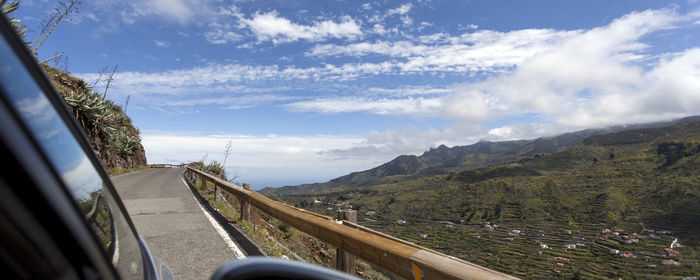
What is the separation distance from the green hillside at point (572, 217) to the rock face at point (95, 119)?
33418 mm

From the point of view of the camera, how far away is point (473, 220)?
324ft

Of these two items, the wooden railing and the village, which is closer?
the wooden railing

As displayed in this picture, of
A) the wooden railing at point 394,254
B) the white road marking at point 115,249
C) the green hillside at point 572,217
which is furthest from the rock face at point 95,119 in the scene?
the green hillside at point 572,217

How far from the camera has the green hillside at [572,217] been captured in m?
53.9

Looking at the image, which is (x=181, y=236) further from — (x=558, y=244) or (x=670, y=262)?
(x=558, y=244)

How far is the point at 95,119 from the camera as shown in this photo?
20.6 m

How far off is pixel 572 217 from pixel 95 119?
12517 centimetres

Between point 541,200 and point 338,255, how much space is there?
140521 millimetres

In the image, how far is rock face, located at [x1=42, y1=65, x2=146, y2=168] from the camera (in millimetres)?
19078

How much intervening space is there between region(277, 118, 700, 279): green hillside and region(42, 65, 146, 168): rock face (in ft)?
110

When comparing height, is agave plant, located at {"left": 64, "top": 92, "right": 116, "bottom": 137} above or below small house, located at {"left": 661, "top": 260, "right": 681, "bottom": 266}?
above

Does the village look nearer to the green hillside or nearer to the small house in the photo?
the small house

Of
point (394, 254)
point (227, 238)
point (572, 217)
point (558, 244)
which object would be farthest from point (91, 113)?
point (572, 217)

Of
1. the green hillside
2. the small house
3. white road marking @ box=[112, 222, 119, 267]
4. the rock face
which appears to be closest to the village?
the small house
